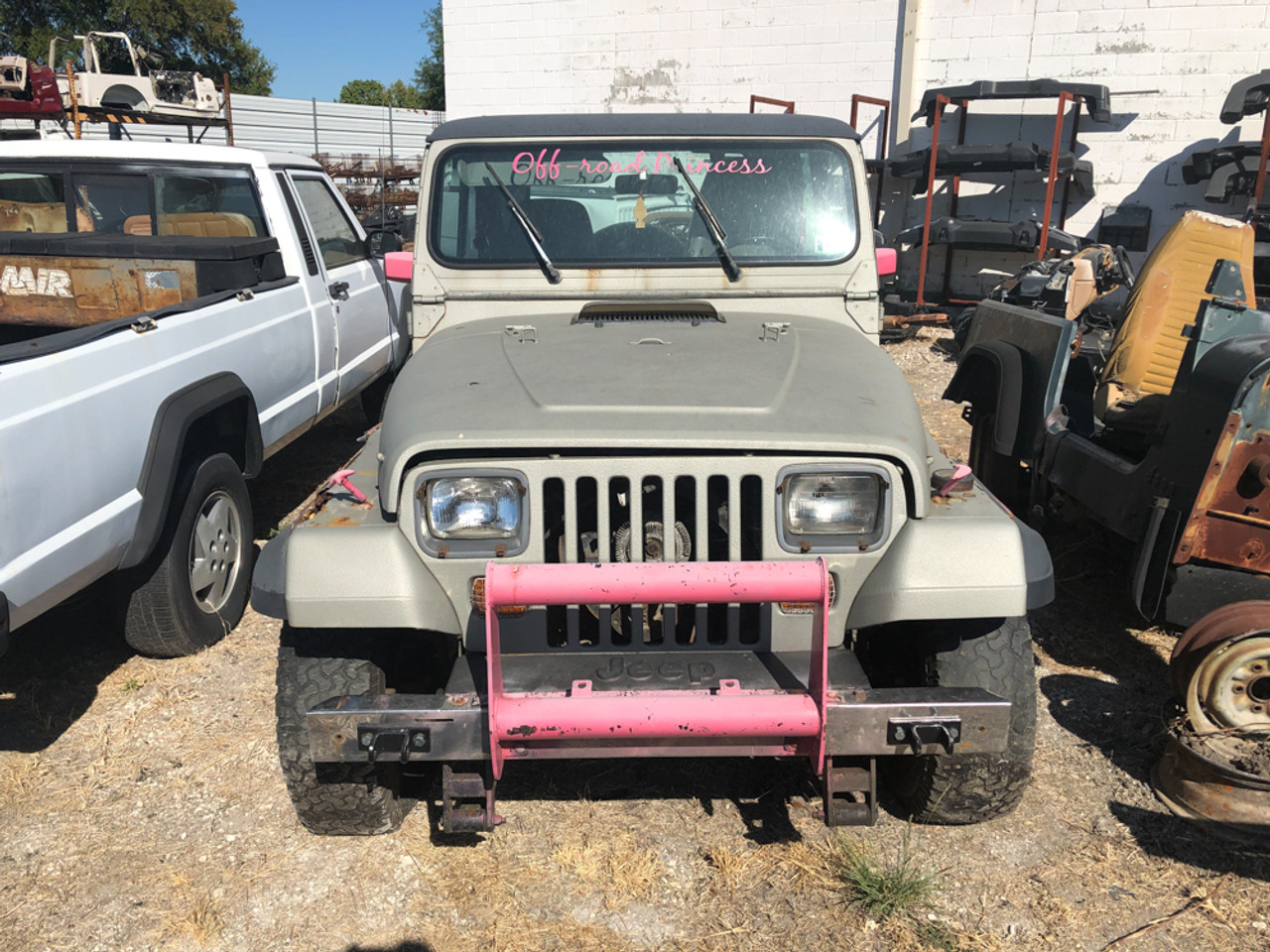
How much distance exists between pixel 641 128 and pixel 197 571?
95.6 inches

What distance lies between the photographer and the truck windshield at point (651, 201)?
347cm

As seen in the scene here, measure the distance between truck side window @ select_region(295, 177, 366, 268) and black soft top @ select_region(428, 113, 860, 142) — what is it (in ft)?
7.11

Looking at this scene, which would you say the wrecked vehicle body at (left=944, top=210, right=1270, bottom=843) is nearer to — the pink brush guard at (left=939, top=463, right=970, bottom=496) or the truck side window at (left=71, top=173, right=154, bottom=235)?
the pink brush guard at (left=939, top=463, right=970, bottom=496)

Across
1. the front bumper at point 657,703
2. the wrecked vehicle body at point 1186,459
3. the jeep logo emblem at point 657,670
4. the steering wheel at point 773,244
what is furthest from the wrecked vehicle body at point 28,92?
the jeep logo emblem at point 657,670

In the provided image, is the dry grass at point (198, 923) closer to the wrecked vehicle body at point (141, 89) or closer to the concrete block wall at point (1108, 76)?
the concrete block wall at point (1108, 76)

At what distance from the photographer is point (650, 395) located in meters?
2.51

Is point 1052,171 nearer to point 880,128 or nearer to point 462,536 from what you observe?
point 880,128

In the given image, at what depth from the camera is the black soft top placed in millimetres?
3479

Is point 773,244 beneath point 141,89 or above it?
beneath

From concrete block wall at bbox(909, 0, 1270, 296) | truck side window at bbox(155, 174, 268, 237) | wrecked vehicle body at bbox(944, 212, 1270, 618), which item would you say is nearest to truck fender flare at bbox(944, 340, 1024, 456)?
wrecked vehicle body at bbox(944, 212, 1270, 618)

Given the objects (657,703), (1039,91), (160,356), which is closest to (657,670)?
(657,703)

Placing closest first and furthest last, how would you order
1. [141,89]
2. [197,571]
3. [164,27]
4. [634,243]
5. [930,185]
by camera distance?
[634,243] < [197,571] < [930,185] < [141,89] < [164,27]

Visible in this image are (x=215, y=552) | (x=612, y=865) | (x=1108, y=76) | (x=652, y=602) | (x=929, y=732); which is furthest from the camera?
(x=1108, y=76)

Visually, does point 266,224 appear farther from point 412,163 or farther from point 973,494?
point 412,163
